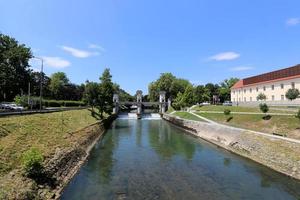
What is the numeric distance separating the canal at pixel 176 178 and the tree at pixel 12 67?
49918 millimetres

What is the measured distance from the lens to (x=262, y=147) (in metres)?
27.7

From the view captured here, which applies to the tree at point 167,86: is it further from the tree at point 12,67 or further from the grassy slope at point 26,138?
the grassy slope at point 26,138

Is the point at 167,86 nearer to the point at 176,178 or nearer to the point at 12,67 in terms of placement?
the point at 12,67

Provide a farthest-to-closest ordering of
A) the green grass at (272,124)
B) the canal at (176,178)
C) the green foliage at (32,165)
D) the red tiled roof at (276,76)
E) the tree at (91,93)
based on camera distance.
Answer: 1. the tree at (91,93)
2. the red tiled roof at (276,76)
3. the green grass at (272,124)
4. the canal at (176,178)
5. the green foliage at (32,165)

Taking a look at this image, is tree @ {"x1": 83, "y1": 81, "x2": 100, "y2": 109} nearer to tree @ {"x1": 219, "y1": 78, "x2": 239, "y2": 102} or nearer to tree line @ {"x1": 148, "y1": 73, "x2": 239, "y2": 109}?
tree line @ {"x1": 148, "y1": 73, "x2": 239, "y2": 109}

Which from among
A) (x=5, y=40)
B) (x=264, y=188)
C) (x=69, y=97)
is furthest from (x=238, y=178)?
(x=69, y=97)

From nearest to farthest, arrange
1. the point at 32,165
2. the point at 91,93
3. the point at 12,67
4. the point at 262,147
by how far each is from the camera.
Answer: the point at 32,165 < the point at 262,147 < the point at 91,93 < the point at 12,67

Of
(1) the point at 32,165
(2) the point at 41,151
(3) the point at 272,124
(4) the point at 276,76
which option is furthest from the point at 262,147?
(4) the point at 276,76

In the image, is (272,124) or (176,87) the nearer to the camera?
(272,124)

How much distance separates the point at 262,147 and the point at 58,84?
107 m

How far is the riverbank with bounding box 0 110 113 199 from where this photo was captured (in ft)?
50.0

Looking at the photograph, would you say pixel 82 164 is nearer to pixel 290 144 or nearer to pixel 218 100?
pixel 290 144

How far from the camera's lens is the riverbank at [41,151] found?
600 inches

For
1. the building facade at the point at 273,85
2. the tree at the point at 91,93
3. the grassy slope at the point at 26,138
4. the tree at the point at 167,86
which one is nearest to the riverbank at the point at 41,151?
the grassy slope at the point at 26,138
